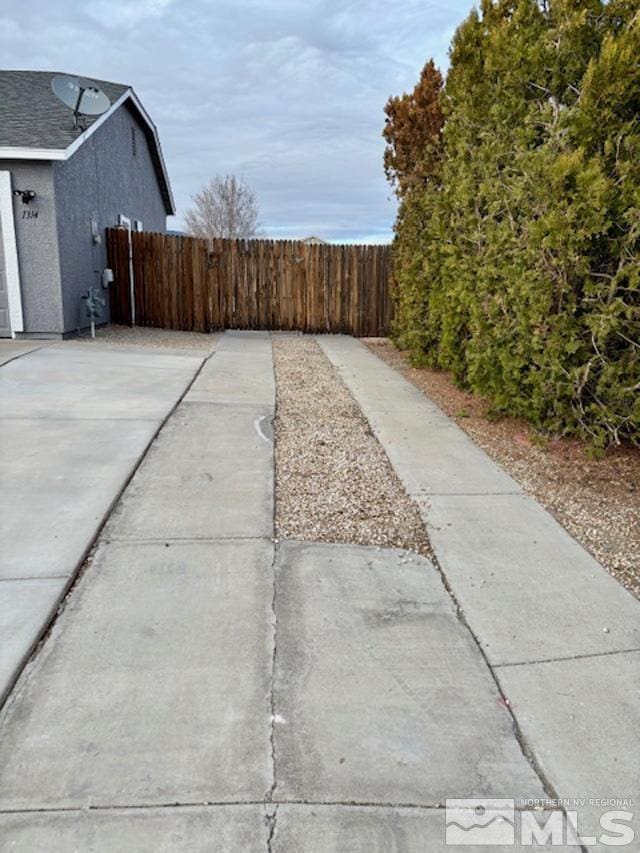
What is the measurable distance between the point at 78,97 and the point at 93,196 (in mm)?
1902

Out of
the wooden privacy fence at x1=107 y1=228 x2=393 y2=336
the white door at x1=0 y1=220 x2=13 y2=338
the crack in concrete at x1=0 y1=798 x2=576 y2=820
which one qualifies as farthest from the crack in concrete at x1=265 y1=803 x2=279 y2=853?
the wooden privacy fence at x1=107 y1=228 x2=393 y2=336

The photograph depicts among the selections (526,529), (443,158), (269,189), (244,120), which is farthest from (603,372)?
(269,189)

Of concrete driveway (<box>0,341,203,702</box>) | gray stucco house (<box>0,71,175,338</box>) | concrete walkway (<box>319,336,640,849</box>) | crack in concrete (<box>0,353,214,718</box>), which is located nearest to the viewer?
concrete walkway (<box>319,336,640,849</box>)

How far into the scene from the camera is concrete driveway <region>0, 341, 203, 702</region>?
8.67ft

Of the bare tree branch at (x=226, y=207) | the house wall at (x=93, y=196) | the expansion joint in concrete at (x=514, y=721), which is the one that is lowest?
the expansion joint in concrete at (x=514, y=721)

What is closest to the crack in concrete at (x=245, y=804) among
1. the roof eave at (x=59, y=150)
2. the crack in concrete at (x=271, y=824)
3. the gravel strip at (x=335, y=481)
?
the crack in concrete at (x=271, y=824)

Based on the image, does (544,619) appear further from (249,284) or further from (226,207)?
(226,207)

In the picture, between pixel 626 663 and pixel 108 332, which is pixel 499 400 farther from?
A: pixel 108 332

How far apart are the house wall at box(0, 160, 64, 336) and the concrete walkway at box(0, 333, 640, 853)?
7.28 metres

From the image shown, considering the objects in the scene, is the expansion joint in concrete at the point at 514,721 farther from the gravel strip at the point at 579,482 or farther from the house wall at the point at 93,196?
the house wall at the point at 93,196

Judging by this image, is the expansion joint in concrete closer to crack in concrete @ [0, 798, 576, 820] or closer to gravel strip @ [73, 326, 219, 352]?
crack in concrete @ [0, 798, 576, 820]

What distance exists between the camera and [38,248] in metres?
9.30
